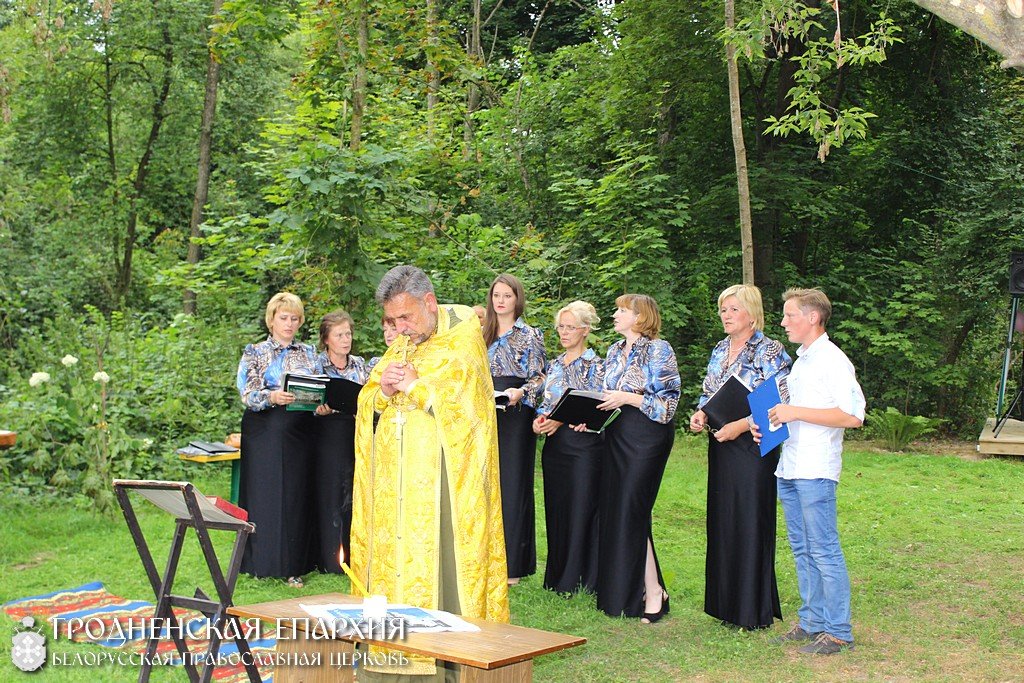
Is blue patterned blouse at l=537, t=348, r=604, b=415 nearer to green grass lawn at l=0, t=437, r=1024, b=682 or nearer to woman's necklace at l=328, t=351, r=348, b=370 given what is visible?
green grass lawn at l=0, t=437, r=1024, b=682

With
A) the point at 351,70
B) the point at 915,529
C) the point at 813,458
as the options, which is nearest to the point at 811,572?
the point at 813,458

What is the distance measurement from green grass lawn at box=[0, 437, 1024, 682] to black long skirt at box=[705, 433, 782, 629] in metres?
0.17

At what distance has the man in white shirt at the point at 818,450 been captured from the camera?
19.2ft

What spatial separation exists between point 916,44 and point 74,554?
49.5 ft

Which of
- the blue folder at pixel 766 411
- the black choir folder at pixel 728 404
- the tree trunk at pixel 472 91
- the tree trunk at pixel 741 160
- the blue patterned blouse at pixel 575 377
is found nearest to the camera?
the blue folder at pixel 766 411

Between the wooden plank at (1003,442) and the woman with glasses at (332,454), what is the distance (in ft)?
32.0

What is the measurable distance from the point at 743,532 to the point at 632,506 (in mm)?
714

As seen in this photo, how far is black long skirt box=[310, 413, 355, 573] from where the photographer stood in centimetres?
790

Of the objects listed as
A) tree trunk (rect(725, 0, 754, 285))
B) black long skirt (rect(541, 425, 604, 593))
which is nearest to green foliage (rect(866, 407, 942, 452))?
tree trunk (rect(725, 0, 754, 285))

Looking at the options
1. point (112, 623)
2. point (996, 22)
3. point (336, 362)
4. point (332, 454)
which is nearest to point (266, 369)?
point (336, 362)

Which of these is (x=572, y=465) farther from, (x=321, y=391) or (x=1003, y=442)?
(x=1003, y=442)

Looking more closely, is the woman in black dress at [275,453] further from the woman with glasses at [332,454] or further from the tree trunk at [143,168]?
the tree trunk at [143,168]

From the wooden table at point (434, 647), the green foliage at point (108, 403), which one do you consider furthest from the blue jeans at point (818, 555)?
the green foliage at point (108, 403)

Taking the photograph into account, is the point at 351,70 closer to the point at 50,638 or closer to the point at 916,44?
the point at 50,638
